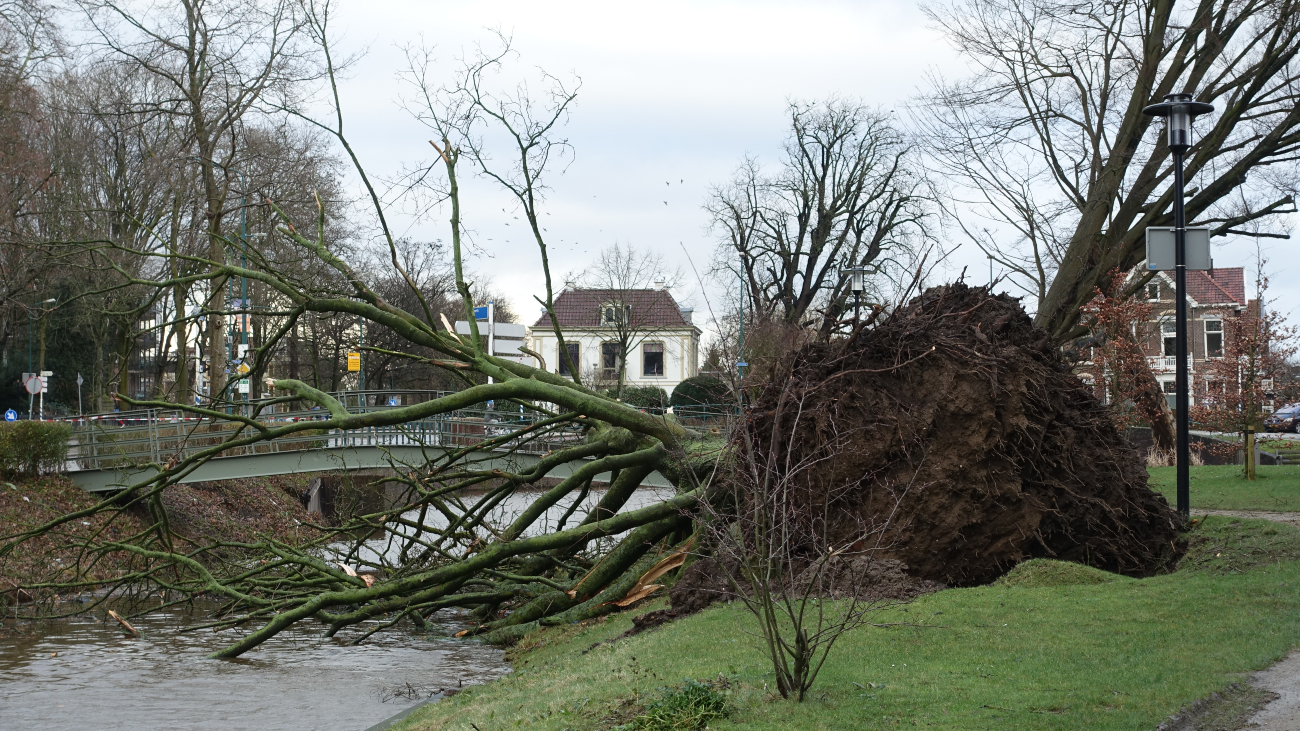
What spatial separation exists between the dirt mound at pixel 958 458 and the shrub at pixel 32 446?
2048cm

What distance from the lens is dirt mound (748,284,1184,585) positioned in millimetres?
11406

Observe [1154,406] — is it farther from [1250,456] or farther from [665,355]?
[665,355]

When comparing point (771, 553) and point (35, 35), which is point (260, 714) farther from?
point (35, 35)

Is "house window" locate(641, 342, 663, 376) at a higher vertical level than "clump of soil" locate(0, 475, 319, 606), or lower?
higher

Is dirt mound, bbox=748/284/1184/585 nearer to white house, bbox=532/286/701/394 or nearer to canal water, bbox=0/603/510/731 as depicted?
canal water, bbox=0/603/510/731

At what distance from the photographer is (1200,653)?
25.0 ft

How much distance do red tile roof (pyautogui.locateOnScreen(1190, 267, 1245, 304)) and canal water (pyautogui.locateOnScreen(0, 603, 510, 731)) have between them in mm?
Result: 52310

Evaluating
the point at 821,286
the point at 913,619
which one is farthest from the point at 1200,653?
the point at 821,286

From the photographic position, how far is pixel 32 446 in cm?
2556

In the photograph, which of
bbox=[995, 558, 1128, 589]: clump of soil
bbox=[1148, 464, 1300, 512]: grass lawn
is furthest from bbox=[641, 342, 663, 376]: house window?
bbox=[995, 558, 1128, 589]: clump of soil

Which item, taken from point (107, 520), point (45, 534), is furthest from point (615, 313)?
point (107, 520)

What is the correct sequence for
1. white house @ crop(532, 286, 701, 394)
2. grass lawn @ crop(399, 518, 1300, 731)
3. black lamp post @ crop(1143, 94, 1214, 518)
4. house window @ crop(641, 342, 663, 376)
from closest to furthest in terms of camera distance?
grass lawn @ crop(399, 518, 1300, 731), black lamp post @ crop(1143, 94, 1214, 518), white house @ crop(532, 286, 701, 394), house window @ crop(641, 342, 663, 376)

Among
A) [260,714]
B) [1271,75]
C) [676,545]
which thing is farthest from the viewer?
[1271,75]

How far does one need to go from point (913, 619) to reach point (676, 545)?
6.04 meters
